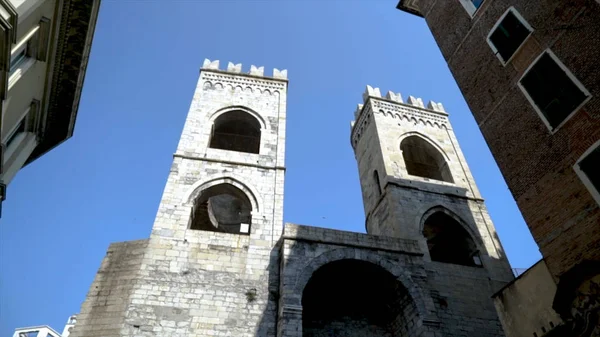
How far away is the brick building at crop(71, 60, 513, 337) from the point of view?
1004 cm

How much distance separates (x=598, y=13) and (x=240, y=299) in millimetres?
9977

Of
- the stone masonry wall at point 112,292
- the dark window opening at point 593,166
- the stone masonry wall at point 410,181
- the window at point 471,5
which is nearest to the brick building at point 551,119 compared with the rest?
the dark window opening at point 593,166

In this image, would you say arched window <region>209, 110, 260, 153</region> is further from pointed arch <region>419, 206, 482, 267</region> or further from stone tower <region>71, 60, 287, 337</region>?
pointed arch <region>419, 206, 482, 267</region>

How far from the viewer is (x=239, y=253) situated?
11.6 m

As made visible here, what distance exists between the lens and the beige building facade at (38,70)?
6383 mm

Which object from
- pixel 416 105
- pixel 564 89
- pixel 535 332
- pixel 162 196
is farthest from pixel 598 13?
pixel 416 105

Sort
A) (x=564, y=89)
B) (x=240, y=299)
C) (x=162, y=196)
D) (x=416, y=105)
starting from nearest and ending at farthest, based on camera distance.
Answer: (x=564, y=89), (x=240, y=299), (x=162, y=196), (x=416, y=105)

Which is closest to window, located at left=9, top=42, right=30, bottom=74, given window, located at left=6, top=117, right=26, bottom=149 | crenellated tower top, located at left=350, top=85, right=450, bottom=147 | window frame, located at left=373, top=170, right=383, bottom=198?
window, located at left=6, top=117, right=26, bottom=149

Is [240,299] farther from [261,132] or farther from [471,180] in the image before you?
[471,180]

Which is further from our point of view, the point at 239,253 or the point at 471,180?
the point at 471,180

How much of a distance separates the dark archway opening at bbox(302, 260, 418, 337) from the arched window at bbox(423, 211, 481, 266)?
175 inches

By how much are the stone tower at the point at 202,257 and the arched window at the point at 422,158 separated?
697 cm

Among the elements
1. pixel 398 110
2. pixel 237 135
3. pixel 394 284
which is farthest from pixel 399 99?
pixel 394 284

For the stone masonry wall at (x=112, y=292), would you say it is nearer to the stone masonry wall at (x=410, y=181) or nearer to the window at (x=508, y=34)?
the stone masonry wall at (x=410, y=181)
